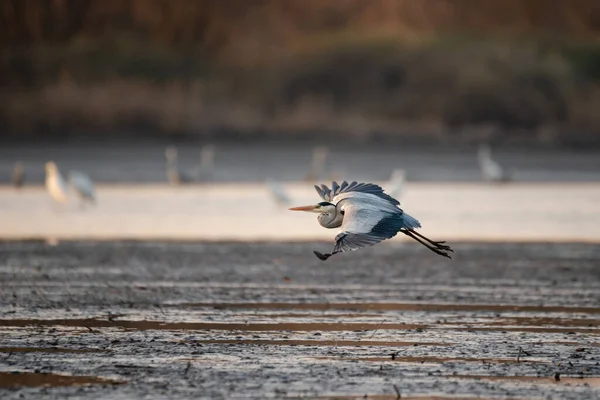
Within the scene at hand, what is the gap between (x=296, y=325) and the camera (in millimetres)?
10555

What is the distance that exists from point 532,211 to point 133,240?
888 centimetres

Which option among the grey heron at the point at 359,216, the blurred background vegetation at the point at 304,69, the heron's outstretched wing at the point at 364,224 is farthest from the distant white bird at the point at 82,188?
the blurred background vegetation at the point at 304,69

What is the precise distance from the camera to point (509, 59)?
185ft

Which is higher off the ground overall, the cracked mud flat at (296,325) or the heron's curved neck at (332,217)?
the heron's curved neck at (332,217)

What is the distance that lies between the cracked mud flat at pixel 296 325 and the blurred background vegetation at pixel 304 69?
31.1 m

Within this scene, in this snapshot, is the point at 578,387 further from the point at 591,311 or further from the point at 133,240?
the point at 133,240

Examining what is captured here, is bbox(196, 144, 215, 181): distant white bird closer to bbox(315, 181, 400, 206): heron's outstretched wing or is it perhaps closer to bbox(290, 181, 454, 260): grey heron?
bbox(315, 181, 400, 206): heron's outstretched wing

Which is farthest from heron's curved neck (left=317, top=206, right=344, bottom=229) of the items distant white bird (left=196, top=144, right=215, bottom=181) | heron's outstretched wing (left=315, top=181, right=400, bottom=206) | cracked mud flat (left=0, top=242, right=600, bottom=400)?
distant white bird (left=196, top=144, right=215, bottom=181)

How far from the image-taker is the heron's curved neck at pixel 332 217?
35.3 feet

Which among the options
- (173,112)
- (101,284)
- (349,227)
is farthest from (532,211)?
(173,112)

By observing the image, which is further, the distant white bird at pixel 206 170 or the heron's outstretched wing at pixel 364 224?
the distant white bird at pixel 206 170

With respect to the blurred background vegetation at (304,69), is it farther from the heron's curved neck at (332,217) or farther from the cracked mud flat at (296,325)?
the heron's curved neck at (332,217)

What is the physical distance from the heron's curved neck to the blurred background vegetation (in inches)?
1388

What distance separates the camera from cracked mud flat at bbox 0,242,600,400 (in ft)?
26.7
